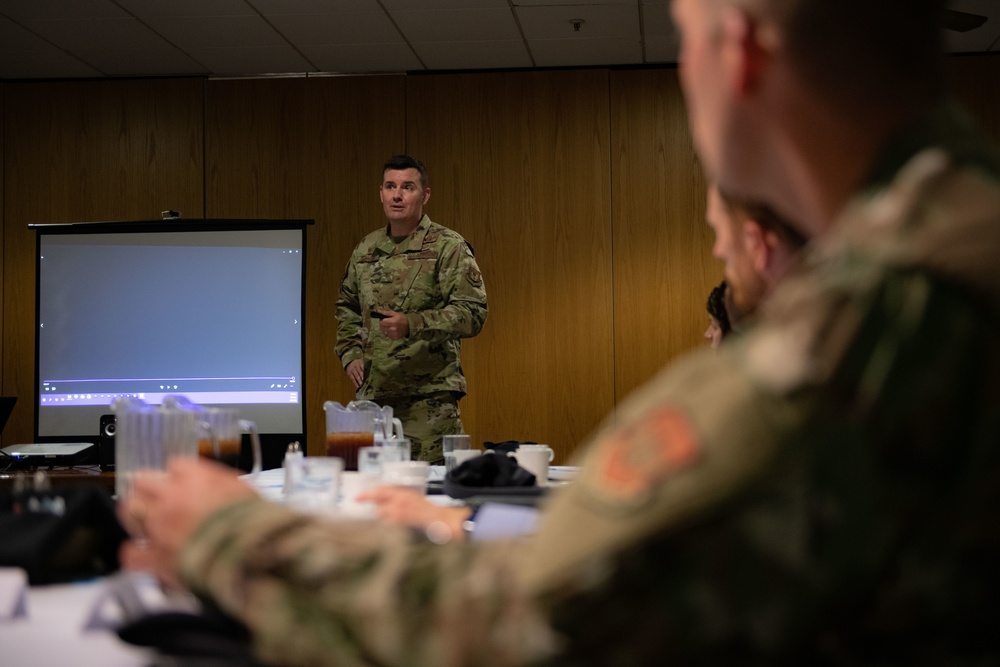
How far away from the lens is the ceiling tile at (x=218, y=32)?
5.30m

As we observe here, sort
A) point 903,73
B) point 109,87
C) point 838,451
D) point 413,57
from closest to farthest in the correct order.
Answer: point 838,451
point 903,73
point 413,57
point 109,87

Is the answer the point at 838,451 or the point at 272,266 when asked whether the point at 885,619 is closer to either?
the point at 838,451

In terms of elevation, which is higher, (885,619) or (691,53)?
(691,53)

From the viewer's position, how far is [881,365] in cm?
48

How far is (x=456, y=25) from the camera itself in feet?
17.6

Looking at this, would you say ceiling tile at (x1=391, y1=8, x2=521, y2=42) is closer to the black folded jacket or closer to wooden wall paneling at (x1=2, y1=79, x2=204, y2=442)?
wooden wall paneling at (x1=2, y1=79, x2=204, y2=442)

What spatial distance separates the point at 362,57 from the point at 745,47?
5590 millimetres

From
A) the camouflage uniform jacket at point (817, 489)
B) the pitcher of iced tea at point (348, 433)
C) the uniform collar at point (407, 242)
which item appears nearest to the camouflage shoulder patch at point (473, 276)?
the uniform collar at point (407, 242)

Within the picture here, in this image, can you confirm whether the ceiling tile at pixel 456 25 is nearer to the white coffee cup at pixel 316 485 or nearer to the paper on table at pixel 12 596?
the white coffee cup at pixel 316 485

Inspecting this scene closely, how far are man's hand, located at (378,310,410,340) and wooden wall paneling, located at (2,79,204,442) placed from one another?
109 inches

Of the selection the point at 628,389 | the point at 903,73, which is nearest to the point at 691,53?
the point at 903,73

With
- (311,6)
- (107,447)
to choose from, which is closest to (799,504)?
(107,447)

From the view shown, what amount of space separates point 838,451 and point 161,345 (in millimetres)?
4687

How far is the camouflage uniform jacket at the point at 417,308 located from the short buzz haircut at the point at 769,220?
263 centimetres
